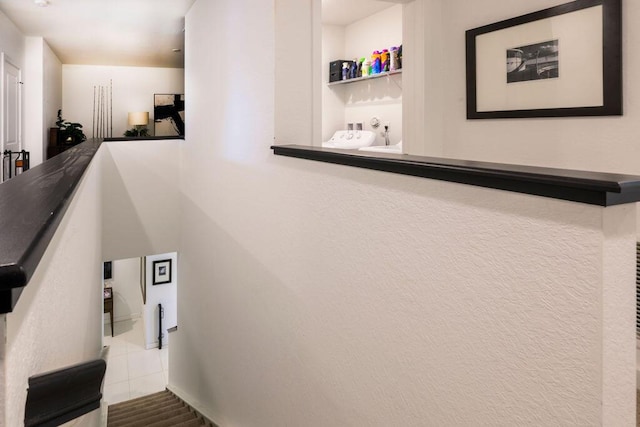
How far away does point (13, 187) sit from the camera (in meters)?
1.18

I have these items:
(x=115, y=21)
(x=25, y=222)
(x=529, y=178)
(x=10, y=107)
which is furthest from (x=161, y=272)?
(x=529, y=178)

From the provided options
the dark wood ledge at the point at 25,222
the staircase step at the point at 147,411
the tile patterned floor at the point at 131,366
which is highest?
the dark wood ledge at the point at 25,222

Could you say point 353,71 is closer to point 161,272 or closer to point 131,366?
point 161,272

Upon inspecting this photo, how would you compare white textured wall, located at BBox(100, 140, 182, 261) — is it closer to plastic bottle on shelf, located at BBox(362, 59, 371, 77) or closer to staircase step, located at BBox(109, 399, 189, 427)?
staircase step, located at BBox(109, 399, 189, 427)

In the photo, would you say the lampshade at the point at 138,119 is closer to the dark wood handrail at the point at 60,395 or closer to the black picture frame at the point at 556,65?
the black picture frame at the point at 556,65

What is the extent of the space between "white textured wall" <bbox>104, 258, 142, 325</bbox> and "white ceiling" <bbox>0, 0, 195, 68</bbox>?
4.51m

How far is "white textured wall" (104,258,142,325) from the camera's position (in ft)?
32.5

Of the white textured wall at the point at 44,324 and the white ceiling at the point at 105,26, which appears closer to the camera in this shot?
the white textured wall at the point at 44,324

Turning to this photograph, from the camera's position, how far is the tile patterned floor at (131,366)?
7425 mm

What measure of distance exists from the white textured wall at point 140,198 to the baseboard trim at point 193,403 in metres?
1.62

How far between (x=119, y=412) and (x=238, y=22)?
16.6 ft

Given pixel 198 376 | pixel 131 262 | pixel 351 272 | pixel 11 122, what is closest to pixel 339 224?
pixel 351 272

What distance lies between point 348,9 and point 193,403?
4.15 metres

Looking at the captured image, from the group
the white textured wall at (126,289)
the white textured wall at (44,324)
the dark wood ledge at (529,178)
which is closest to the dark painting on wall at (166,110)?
the white textured wall at (126,289)
